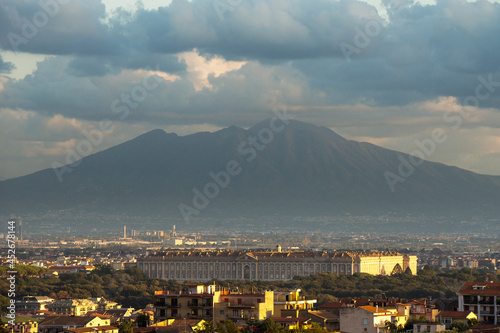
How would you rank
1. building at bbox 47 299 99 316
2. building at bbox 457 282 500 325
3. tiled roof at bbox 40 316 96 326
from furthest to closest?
building at bbox 47 299 99 316 → tiled roof at bbox 40 316 96 326 → building at bbox 457 282 500 325

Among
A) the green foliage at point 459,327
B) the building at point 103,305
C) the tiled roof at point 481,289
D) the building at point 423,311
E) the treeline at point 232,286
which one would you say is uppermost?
the tiled roof at point 481,289

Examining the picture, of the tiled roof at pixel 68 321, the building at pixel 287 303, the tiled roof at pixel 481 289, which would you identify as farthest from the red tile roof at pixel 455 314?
the tiled roof at pixel 68 321

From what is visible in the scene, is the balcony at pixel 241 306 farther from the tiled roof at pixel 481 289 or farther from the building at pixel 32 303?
the building at pixel 32 303

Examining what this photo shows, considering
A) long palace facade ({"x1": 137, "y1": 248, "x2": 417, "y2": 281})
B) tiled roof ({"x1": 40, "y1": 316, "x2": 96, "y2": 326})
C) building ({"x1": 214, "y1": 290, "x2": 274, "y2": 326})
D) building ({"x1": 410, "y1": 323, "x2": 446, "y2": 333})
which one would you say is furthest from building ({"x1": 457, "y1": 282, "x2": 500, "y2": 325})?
long palace facade ({"x1": 137, "y1": 248, "x2": 417, "y2": 281})

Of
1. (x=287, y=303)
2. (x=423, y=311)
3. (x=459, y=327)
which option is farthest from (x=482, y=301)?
(x=287, y=303)

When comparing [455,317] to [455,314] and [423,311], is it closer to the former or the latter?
[455,314]

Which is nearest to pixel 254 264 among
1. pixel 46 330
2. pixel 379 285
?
pixel 379 285

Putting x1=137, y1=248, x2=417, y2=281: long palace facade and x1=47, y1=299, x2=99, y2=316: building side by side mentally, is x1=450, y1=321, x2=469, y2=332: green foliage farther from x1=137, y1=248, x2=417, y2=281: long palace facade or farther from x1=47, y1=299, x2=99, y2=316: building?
x1=137, y1=248, x2=417, y2=281: long palace facade
